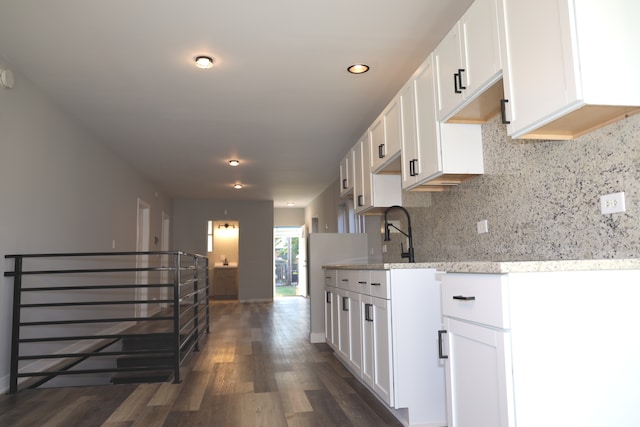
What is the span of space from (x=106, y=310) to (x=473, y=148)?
471cm

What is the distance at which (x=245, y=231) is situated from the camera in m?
11.1

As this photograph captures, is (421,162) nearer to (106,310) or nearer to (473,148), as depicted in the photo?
(473,148)

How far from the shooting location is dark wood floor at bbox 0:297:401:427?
2.69m

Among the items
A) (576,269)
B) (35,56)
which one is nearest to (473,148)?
(576,269)

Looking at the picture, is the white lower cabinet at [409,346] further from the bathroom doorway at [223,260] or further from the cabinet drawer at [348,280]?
the bathroom doorway at [223,260]

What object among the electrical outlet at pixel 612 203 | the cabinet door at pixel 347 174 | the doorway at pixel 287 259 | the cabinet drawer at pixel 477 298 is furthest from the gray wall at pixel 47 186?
the doorway at pixel 287 259

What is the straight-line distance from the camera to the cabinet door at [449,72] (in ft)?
8.21

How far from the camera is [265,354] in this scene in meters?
4.58

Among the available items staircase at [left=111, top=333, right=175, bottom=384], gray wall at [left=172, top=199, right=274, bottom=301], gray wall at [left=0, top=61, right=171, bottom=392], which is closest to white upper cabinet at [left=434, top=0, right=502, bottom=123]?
gray wall at [left=0, top=61, right=171, bottom=392]

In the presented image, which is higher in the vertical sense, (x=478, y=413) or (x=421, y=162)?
(x=421, y=162)

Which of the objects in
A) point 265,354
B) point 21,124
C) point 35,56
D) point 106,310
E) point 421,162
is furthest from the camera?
point 106,310

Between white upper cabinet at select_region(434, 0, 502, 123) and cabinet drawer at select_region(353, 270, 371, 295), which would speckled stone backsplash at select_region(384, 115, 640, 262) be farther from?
cabinet drawer at select_region(353, 270, 371, 295)

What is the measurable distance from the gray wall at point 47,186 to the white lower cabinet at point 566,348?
3.46 metres

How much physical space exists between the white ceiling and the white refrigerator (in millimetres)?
1245
